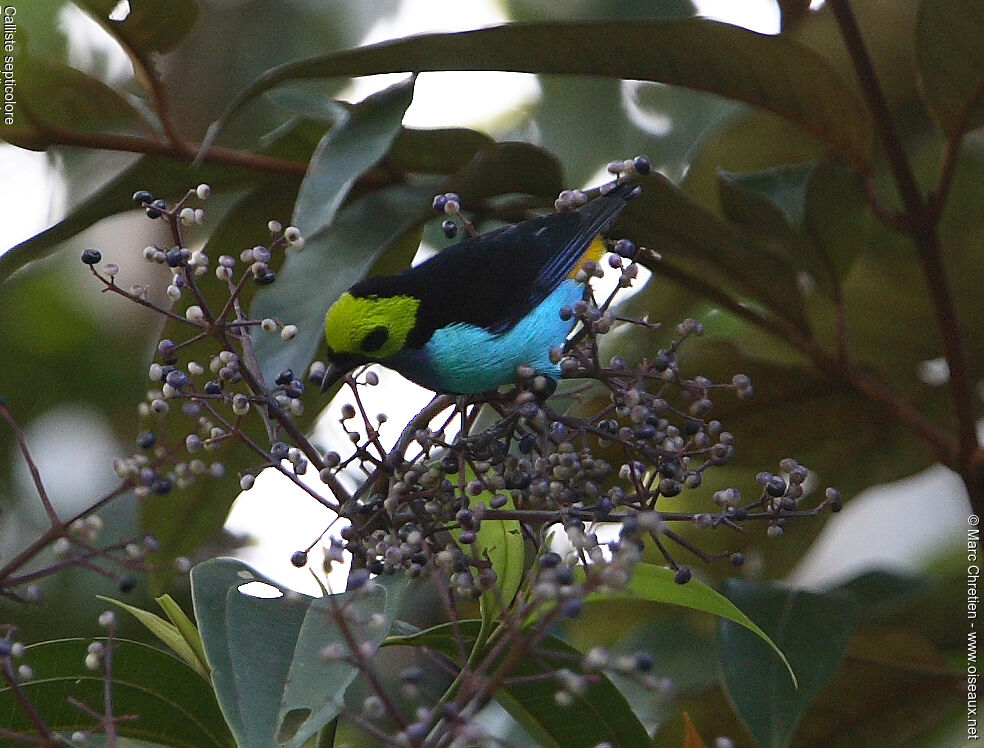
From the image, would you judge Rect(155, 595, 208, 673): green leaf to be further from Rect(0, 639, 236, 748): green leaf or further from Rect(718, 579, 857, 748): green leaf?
Rect(718, 579, 857, 748): green leaf

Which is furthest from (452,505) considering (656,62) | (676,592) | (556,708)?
(656,62)

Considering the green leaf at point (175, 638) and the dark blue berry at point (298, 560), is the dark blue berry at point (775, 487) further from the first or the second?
the green leaf at point (175, 638)

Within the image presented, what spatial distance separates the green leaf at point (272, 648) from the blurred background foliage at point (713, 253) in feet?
1.44

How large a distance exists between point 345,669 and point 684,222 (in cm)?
86

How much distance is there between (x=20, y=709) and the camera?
111cm

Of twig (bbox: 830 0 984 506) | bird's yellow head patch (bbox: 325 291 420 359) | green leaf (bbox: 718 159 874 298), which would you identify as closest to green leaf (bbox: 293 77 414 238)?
bird's yellow head patch (bbox: 325 291 420 359)

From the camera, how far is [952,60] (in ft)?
4.90

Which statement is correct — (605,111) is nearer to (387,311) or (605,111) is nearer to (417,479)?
(387,311)

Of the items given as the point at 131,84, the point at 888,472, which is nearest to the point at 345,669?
the point at 888,472

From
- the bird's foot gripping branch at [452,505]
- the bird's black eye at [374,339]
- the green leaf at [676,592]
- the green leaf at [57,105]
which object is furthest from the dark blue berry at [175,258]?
the green leaf at [57,105]

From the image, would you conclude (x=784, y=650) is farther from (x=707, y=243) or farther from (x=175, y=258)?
(x=175, y=258)

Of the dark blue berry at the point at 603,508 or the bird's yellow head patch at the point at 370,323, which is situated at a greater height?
the bird's yellow head patch at the point at 370,323

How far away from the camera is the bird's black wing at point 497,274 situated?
148 centimetres

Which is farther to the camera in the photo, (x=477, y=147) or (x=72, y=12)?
(x=72, y=12)
